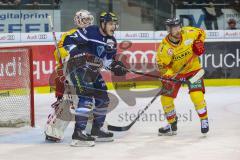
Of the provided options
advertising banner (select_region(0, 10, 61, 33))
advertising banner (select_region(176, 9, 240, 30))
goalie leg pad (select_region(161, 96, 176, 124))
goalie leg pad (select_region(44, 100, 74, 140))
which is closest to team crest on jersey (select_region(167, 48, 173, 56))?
goalie leg pad (select_region(161, 96, 176, 124))

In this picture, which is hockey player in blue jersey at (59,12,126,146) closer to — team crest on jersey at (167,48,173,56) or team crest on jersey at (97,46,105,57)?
team crest on jersey at (97,46,105,57)

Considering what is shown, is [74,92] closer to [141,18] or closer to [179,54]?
[179,54]

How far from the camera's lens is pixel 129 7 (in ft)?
38.2

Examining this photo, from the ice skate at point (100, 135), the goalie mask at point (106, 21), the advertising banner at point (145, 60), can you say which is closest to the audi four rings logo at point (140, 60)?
the advertising banner at point (145, 60)

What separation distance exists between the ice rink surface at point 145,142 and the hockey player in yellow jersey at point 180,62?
22 centimetres

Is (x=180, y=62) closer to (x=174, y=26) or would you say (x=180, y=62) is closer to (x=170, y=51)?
(x=170, y=51)

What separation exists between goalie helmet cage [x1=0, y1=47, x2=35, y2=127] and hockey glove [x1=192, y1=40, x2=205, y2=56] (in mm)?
1910

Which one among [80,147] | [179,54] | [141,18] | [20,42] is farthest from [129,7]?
[80,147]

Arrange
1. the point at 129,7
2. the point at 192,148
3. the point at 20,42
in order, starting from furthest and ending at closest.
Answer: the point at 129,7 → the point at 20,42 → the point at 192,148

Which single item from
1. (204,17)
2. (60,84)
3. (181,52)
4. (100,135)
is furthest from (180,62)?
(204,17)

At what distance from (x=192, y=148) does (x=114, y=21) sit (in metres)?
1.31

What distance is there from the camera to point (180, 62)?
623cm

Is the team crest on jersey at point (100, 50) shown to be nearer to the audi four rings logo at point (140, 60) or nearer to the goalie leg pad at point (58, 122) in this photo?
the goalie leg pad at point (58, 122)

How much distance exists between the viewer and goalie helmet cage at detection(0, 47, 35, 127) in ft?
22.6
